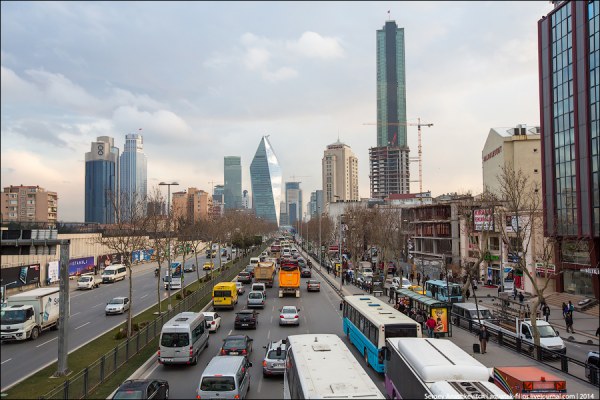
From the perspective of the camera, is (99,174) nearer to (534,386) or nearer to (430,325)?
(430,325)

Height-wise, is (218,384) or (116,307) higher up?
(218,384)

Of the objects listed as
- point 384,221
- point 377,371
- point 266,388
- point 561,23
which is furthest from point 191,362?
point 561,23

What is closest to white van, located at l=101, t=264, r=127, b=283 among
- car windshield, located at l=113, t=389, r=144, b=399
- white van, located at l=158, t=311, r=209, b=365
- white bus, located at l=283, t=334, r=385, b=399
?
white van, located at l=158, t=311, r=209, b=365

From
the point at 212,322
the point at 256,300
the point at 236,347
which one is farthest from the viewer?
the point at 256,300

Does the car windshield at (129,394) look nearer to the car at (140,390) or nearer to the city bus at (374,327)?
the car at (140,390)

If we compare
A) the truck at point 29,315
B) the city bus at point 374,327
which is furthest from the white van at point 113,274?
the city bus at point 374,327

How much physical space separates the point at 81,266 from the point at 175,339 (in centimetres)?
4790

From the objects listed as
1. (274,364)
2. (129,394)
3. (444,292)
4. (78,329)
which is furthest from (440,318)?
(78,329)

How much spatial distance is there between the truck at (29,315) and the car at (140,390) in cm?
1435

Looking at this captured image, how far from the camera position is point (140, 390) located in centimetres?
1438

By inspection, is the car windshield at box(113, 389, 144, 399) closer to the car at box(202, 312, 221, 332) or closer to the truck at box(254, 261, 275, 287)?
the car at box(202, 312, 221, 332)

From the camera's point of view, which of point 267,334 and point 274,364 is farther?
point 267,334

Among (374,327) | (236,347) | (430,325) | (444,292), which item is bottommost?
(444,292)

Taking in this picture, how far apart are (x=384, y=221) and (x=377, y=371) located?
4572 centimetres
